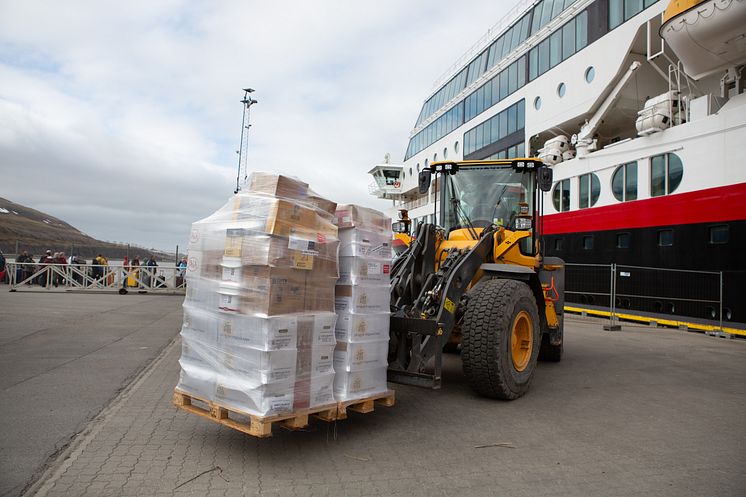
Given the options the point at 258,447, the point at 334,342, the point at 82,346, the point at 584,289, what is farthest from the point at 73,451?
the point at 584,289

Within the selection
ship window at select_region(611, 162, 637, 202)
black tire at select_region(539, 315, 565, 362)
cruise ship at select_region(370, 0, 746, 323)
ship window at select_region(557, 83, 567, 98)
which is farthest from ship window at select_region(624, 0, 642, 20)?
black tire at select_region(539, 315, 565, 362)

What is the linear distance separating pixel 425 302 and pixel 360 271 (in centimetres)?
124

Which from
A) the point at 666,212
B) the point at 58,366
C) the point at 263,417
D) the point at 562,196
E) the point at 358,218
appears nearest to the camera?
the point at 263,417

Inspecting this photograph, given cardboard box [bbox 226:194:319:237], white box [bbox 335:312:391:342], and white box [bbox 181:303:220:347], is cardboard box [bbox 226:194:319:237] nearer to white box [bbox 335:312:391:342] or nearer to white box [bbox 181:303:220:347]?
white box [bbox 181:303:220:347]

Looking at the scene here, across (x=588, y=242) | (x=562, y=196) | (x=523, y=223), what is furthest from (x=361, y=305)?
(x=562, y=196)

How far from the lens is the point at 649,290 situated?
13969 millimetres

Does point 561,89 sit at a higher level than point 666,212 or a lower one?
higher

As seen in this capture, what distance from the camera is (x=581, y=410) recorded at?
18.1 ft

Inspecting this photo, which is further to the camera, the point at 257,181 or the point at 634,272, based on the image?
the point at 634,272

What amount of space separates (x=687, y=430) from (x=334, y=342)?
3492mm

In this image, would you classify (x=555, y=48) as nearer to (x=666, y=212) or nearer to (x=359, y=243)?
(x=666, y=212)

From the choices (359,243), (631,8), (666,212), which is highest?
(631,8)

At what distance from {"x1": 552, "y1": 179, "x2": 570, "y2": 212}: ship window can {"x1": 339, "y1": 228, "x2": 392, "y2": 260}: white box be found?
1456 centimetres

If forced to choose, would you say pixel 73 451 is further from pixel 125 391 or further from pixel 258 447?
pixel 125 391
